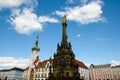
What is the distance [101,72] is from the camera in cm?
8750

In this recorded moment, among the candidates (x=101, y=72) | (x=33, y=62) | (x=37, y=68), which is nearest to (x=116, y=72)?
(x=101, y=72)

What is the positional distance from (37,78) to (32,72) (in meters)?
4.45

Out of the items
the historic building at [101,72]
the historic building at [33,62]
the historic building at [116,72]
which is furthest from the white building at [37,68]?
the historic building at [116,72]

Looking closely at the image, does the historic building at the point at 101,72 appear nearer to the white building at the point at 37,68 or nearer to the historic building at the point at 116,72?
the historic building at the point at 116,72

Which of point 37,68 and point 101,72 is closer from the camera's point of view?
point 37,68

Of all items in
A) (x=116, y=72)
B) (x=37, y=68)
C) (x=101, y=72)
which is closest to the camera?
(x=37, y=68)

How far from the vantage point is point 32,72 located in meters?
79.4

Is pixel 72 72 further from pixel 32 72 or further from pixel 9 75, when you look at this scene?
pixel 9 75

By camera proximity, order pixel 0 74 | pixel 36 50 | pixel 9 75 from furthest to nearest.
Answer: pixel 0 74
pixel 9 75
pixel 36 50

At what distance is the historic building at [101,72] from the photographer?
84688 mm

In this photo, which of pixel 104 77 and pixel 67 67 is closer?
pixel 67 67

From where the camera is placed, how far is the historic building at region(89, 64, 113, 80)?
278 ft

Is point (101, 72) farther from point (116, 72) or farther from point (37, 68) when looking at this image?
point (37, 68)

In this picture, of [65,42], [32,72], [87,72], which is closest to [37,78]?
[32,72]
